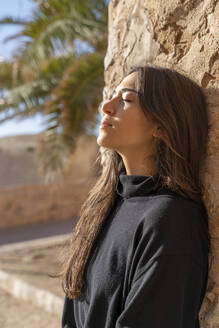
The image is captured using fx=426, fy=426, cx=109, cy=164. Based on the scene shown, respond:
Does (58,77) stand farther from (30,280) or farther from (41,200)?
(41,200)

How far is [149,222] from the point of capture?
1.15 m

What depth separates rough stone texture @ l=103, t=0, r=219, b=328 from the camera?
1312mm

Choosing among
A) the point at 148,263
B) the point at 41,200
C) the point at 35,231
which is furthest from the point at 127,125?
the point at 41,200

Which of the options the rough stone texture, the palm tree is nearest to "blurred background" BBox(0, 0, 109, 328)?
the palm tree

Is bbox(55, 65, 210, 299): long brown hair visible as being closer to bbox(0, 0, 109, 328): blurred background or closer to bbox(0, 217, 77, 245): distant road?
bbox(0, 0, 109, 328): blurred background

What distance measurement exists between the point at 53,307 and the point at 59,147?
5.61ft

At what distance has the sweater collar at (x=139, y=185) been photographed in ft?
4.17

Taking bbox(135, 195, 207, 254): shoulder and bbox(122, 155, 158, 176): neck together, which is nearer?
bbox(135, 195, 207, 254): shoulder

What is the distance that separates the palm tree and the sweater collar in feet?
10.4

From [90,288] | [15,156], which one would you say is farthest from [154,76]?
[15,156]

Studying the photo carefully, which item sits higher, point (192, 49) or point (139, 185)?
point (192, 49)

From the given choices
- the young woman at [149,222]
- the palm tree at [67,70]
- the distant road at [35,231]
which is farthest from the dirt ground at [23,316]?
the distant road at [35,231]

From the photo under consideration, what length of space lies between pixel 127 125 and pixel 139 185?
0.61 ft

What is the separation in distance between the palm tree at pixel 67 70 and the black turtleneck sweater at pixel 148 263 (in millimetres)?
3214
